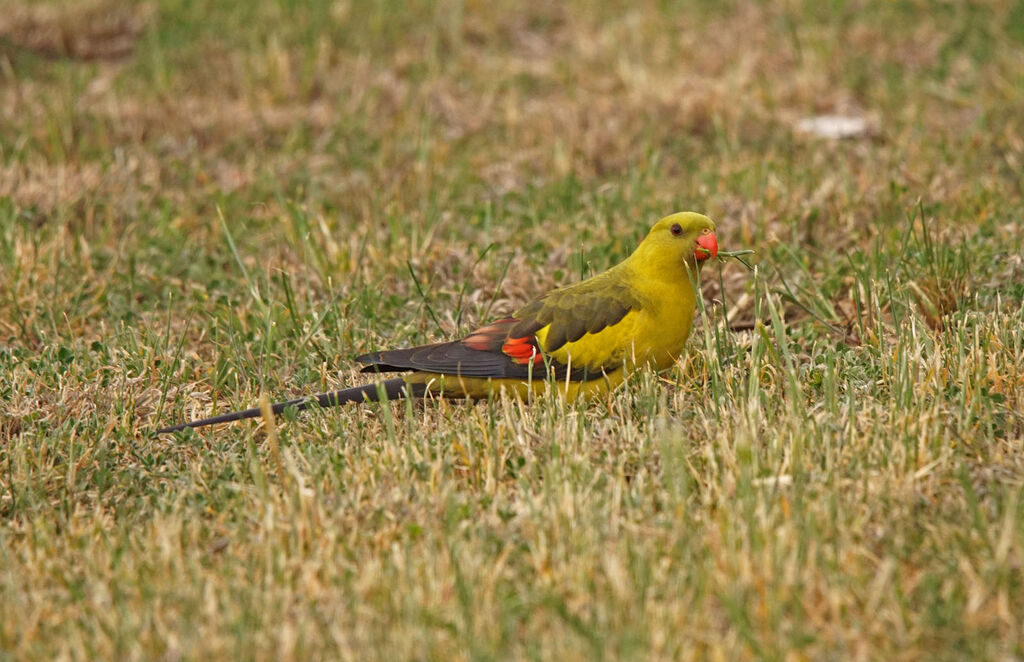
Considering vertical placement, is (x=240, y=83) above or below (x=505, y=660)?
above

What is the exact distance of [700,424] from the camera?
385 centimetres

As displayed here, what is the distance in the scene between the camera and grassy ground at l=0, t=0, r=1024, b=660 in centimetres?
287

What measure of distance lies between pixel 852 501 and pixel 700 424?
72 centimetres

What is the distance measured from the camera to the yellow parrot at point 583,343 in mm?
4184

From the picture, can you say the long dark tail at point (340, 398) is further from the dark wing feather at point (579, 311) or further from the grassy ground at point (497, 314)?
the dark wing feather at point (579, 311)

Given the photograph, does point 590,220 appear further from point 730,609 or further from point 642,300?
point 730,609

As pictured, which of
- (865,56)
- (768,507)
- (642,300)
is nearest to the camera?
(768,507)

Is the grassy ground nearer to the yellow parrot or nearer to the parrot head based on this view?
the yellow parrot

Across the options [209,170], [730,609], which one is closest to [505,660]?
[730,609]

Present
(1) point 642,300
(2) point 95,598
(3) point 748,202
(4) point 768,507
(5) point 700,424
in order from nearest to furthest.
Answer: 1. (2) point 95,598
2. (4) point 768,507
3. (5) point 700,424
4. (1) point 642,300
5. (3) point 748,202

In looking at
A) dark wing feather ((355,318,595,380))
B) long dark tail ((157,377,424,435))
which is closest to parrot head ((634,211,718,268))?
dark wing feather ((355,318,595,380))

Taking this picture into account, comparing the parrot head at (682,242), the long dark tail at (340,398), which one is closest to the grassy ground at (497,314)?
the long dark tail at (340,398)

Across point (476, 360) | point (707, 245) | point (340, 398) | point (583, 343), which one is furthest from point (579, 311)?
point (340, 398)

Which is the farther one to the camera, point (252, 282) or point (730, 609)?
point (252, 282)
